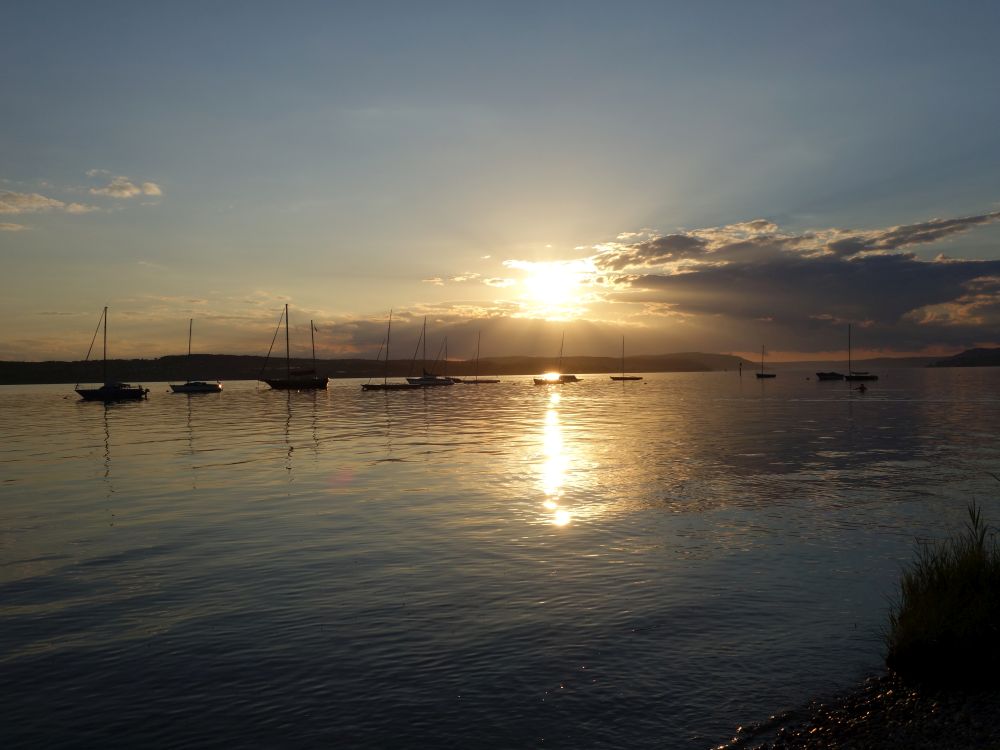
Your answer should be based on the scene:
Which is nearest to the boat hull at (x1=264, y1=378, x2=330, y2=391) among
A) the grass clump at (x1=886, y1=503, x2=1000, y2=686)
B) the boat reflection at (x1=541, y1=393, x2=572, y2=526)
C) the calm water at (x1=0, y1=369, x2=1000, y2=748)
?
the boat reflection at (x1=541, y1=393, x2=572, y2=526)

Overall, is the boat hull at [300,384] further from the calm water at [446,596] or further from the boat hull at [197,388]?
the calm water at [446,596]

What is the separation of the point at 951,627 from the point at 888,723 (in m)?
2.57

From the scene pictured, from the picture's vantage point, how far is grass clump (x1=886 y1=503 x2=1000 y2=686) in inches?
439

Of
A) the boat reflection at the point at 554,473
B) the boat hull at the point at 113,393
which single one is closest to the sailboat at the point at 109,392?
the boat hull at the point at 113,393

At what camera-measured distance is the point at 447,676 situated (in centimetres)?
1198

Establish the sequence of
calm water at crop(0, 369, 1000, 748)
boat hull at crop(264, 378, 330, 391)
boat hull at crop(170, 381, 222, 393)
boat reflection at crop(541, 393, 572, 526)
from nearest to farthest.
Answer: calm water at crop(0, 369, 1000, 748) < boat reflection at crop(541, 393, 572, 526) < boat hull at crop(170, 381, 222, 393) < boat hull at crop(264, 378, 330, 391)

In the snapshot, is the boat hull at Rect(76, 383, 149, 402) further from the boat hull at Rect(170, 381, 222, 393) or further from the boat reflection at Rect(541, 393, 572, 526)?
the boat reflection at Rect(541, 393, 572, 526)

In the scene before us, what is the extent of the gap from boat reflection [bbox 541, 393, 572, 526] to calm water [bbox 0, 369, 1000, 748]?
0.28 m

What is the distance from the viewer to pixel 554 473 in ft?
122

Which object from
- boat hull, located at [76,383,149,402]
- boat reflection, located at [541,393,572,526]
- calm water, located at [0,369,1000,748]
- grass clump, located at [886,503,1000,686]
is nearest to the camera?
calm water, located at [0,369,1000,748]

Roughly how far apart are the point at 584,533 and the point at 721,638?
30.7 ft

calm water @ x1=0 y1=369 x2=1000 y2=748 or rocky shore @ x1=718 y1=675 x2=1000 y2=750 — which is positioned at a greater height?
rocky shore @ x1=718 y1=675 x2=1000 y2=750

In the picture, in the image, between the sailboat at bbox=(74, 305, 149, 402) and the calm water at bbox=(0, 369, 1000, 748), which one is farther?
the sailboat at bbox=(74, 305, 149, 402)

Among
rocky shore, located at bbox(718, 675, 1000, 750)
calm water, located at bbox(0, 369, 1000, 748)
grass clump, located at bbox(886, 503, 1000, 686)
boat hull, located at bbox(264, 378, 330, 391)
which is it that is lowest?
calm water, located at bbox(0, 369, 1000, 748)
